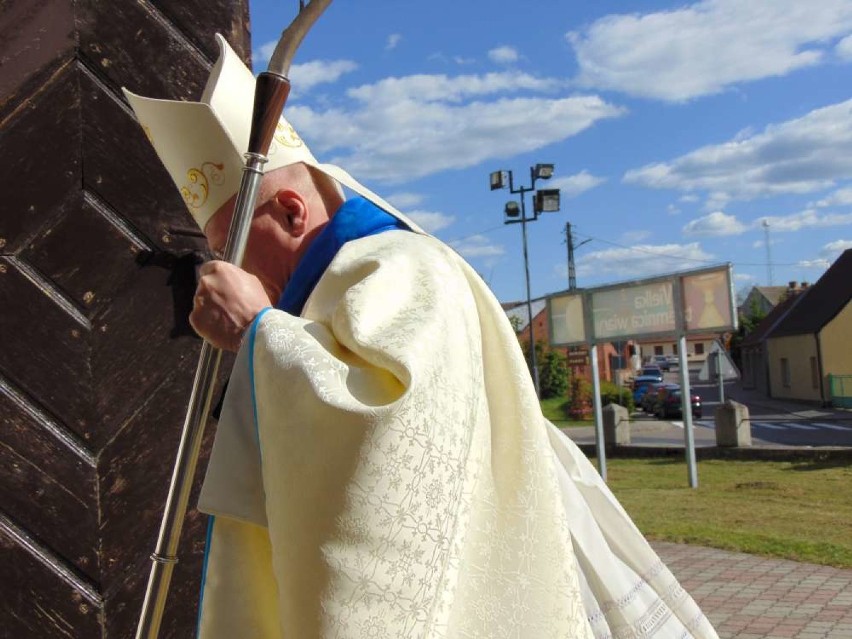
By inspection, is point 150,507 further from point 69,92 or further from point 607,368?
point 607,368

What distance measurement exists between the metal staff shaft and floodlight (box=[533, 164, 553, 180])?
3006 cm

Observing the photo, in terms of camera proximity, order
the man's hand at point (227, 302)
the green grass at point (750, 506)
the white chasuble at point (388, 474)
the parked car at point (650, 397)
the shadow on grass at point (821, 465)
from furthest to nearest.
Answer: the parked car at point (650, 397), the shadow on grass at point (821, 465), the green grass at point (750, 506), the man's hand at point (227, 302), the white chasuble at point (388, 474)

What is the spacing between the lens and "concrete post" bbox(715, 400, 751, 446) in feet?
58.7

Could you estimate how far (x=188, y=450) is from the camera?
1.73 m

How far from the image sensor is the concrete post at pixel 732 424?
17.9 m

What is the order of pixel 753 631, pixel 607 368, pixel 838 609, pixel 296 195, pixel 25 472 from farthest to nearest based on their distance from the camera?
pixel 607 368 → pixel 838 609 → pixel 753 631 → pixel 25 472 → pixel 296 195

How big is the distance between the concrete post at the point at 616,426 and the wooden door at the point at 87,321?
18.3m

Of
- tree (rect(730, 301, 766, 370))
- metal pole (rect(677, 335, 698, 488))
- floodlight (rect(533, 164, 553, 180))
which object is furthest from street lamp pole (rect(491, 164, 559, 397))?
tree (rect(730, 301, 766, 370))

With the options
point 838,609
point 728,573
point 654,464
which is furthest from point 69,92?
point 654,464

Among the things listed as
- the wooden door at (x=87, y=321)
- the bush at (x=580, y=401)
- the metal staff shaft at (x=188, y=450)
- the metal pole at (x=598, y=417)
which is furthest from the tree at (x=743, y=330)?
the metal staff shaft at (x=188, y=450)

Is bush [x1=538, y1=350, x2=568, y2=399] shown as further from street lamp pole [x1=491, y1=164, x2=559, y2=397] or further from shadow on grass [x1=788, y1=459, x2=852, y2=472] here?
shadow on grass [x1=788, y1=459, x2=852, y2=472]

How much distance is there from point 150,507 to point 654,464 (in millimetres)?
16054

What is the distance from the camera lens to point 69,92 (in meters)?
2.44

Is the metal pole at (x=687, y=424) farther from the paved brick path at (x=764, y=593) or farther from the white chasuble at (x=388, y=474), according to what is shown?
the white chasuble at (x=388, y=474)
